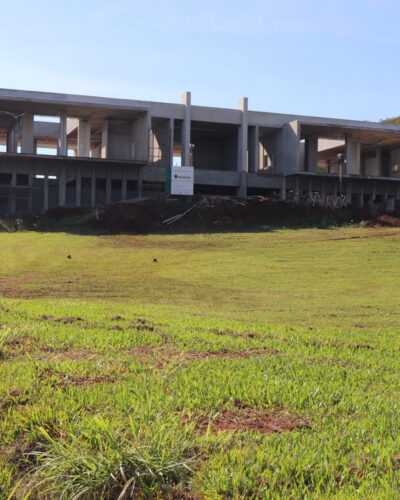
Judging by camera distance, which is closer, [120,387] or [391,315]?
[120,387]

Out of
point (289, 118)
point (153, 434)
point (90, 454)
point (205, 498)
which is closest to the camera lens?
point (205, 498)

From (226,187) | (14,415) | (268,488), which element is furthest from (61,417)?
(226,187)

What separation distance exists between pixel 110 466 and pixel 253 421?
1409 mm

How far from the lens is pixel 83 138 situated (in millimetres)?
52156

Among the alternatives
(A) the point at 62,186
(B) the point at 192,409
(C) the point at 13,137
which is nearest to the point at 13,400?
(B) the point at 192,409

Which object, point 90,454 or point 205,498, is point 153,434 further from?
point 205,498

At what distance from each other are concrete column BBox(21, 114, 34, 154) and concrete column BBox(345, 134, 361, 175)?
30.6m

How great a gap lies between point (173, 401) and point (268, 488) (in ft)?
4.93

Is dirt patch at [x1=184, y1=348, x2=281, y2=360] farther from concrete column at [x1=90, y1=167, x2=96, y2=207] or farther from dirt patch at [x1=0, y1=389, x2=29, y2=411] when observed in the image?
concrete column at [x1=90, y1=167, x2=96, y2=207]

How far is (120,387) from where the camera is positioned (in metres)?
5.17

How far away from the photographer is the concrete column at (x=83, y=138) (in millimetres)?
50656

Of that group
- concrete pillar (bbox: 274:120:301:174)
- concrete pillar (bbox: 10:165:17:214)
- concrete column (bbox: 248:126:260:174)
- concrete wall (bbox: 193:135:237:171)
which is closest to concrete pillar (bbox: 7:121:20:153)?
concrete pillar (bbox: 10:165:17:214)

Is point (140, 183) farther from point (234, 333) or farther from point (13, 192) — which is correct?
point (234, 333)

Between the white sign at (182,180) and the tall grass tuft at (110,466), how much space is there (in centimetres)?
4467
